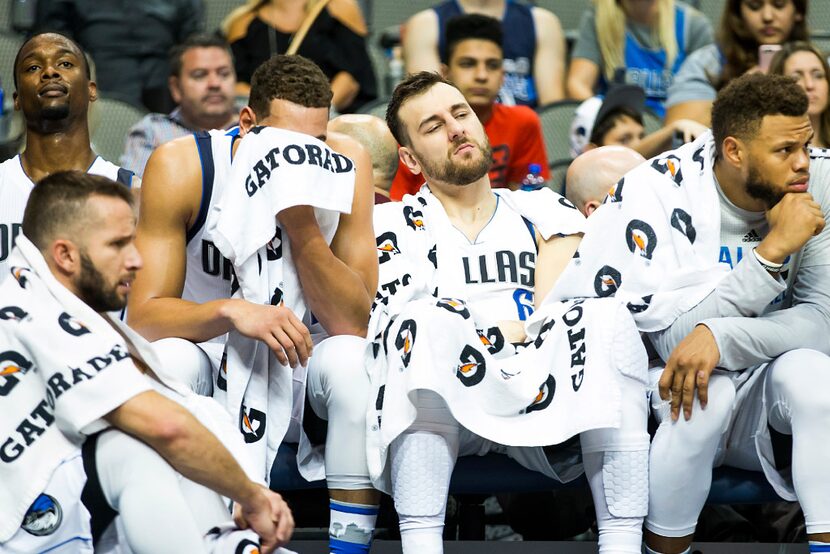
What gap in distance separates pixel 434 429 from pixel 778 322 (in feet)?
2.80

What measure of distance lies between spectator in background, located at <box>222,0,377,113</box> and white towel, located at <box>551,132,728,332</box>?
236 centimetres

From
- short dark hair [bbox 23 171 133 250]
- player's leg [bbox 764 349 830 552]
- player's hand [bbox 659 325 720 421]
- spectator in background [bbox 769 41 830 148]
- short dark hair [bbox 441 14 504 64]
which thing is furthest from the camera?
short dark hair [bbox 441 14 504 64]

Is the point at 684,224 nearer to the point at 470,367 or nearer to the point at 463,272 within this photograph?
the point at 463,272

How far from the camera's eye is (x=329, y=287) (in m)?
3.07

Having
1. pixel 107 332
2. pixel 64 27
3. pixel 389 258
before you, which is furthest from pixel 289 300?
pixel 64 27

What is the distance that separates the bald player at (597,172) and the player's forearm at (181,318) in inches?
48.7

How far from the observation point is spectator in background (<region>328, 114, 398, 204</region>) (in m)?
3.86

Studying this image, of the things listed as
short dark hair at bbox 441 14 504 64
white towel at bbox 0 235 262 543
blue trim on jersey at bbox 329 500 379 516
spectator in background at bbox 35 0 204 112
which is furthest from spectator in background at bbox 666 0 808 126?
white towel at bbox 0 235 262 543

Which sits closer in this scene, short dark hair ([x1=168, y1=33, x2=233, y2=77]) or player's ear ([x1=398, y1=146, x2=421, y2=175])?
player's ear ([x1=398, y1=146, x2=421, y2=175])

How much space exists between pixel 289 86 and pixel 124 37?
2.57m

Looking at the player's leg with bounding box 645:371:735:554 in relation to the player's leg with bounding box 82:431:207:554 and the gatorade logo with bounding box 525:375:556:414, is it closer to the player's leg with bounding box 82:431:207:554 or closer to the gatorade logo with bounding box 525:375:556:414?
the gatorade logo with bounding box 525:375:556:414

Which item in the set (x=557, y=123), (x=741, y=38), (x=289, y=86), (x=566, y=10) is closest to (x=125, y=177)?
(x=289, y=86)

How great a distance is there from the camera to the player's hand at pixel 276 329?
2.88 meters

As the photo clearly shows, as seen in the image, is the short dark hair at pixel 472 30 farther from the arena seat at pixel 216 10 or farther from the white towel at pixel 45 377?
the white towel at pixel 45 377
